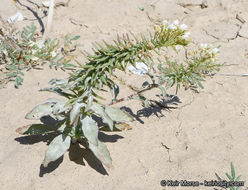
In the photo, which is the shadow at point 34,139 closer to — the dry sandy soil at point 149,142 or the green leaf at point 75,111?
the dry sandy soil at point 149,142

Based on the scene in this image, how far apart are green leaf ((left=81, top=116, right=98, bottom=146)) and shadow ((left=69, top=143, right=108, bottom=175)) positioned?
422 mm

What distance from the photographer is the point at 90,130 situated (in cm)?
192

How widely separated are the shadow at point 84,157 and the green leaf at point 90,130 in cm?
42

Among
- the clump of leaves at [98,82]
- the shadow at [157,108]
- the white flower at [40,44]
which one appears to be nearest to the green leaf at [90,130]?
the clump of leaves at [98,82]

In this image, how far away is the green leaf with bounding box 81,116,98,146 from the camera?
1.87 meters

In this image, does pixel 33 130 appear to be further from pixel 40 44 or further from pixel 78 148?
pixel 40 44

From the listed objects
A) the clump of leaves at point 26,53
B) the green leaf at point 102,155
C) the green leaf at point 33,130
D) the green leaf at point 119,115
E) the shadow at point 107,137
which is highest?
the clump of leaves at point 26,53

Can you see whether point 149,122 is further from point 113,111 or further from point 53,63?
point 53,63

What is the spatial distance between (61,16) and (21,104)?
1835mm

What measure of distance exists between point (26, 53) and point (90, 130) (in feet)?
5.93

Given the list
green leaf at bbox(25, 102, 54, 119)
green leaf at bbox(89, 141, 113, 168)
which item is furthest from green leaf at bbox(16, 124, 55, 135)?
green leaf at bbox(89, 141, 113, 168)

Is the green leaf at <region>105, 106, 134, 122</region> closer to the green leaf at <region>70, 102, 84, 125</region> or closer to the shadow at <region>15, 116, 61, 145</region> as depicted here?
the green leaf at <region>70, 102, 84, 125</region>

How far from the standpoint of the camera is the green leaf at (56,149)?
1.96 m

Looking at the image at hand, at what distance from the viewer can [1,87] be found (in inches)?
115
